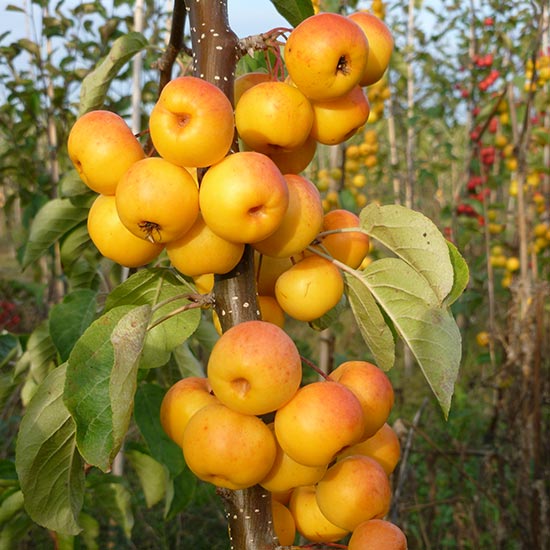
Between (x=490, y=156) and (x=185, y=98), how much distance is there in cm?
466

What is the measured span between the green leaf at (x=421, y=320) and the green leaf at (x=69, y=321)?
596 mm

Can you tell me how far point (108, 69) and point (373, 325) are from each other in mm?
653

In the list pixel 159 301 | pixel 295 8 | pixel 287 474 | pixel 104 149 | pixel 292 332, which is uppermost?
pixel 295 8

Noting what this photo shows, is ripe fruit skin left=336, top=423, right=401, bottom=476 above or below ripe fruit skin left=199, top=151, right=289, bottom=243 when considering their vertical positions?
below

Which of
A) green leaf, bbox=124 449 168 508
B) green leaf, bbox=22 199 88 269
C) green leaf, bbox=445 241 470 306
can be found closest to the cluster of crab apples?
green leaf, bbox=445 241 470 306

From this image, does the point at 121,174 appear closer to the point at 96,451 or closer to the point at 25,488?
the point at 96,451

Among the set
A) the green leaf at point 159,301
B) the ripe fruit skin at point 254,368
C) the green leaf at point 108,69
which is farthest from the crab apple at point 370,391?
the green leaf at point 108,69

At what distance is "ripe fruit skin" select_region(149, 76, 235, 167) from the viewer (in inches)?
25.6

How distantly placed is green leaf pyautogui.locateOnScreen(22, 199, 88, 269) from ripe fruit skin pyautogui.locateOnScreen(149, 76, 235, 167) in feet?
2.43

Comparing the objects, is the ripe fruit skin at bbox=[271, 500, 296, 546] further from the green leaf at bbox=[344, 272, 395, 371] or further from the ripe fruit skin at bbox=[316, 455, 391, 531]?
the green leaf at bbox=[344, 272, 395, 371]

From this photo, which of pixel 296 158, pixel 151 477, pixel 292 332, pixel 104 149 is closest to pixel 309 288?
pixel 296 158

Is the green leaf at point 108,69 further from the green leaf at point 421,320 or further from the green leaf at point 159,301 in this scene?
the green leaf at point 421,320

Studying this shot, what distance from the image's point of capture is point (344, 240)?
848mm

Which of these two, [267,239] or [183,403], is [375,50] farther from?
[183,403]
